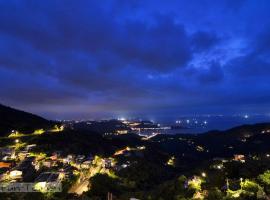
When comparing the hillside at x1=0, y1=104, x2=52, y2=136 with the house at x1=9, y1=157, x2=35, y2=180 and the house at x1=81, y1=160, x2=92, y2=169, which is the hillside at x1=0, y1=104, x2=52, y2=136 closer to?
the house at x1=81, y1=160, x2=92, y2=169

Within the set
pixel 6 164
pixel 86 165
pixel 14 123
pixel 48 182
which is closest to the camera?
pixel 48 182

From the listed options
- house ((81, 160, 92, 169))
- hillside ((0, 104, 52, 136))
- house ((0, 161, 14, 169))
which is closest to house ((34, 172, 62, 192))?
house ((0, 161, 14, 169))

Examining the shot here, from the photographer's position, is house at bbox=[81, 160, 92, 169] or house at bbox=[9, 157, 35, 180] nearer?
house at bbox=[9, 157, 35, 180]

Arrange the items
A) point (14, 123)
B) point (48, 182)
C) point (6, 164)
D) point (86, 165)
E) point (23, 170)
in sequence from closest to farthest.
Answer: point (48, 182) < point (23, 170) < point (6, 164) < point (86, 165) < point (14, 123)

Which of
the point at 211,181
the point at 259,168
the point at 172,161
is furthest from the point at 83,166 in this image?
the point at 172,161

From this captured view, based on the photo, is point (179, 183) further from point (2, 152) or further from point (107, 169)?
point (2, 152)

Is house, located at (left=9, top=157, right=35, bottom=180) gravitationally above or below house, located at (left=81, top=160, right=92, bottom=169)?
above

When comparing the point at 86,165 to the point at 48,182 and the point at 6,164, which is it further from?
the point at 48,182

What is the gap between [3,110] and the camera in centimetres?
10544

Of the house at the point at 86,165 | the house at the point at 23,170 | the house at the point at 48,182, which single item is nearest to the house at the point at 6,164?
the house at the point at 23,170

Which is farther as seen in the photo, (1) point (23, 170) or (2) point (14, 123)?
(2) point (14, 123)

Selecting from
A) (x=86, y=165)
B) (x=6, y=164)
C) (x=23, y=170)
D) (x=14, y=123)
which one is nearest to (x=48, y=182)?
(x=23, y=170)

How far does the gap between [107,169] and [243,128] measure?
96.5 metres

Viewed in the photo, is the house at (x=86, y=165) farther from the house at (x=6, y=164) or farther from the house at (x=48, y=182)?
the house at (x=48, y=182)
